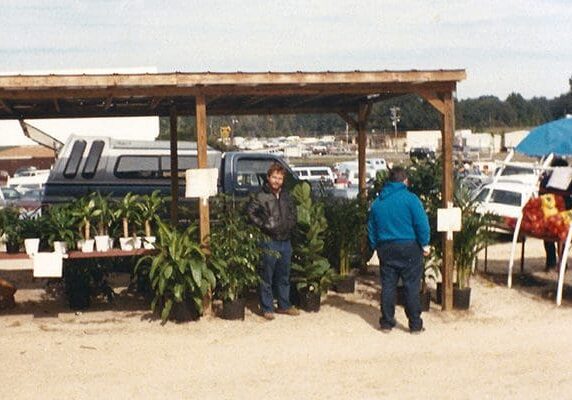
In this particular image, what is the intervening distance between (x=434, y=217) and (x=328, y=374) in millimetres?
3538

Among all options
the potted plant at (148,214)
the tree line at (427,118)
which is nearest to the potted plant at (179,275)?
→ the potted plant at (148,214)

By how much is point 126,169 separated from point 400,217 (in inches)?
294

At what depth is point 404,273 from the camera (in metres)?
8.90

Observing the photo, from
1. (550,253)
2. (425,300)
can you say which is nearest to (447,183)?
(425,300)

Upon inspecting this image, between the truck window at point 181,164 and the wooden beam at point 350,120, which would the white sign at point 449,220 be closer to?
the wooden beam at point 350,120

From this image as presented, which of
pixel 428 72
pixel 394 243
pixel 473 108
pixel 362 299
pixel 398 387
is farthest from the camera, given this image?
pixel 473 108

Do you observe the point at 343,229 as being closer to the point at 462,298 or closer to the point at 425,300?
the point at 425,300

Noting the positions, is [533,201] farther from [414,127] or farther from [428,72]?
[414,127]

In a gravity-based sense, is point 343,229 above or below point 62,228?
below

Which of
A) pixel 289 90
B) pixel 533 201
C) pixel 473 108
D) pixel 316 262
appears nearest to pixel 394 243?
pixel 316 262

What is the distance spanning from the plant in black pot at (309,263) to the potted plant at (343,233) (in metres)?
0.92

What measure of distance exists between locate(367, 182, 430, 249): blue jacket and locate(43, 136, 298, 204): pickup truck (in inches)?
225

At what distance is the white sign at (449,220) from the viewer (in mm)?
9812

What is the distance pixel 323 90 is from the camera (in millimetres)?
9805
